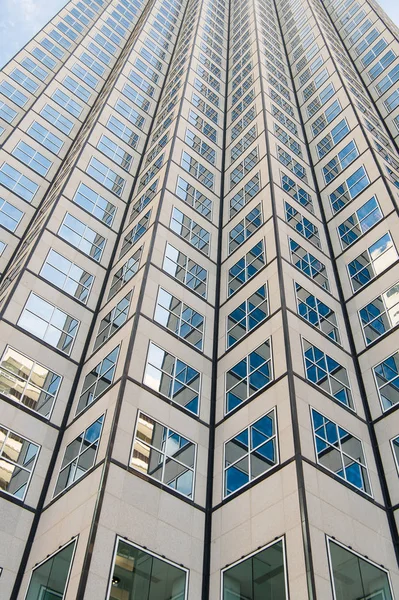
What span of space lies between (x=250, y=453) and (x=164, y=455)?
10.8 feet

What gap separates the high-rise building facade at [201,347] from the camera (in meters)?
18.8

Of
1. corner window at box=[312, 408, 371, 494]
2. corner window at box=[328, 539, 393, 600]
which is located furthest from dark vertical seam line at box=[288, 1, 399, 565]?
corner window at box=[328, 539, 393, 600]

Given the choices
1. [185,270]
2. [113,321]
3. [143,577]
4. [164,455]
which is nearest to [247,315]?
[185,270]

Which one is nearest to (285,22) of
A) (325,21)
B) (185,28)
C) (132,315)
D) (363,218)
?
(325,21)

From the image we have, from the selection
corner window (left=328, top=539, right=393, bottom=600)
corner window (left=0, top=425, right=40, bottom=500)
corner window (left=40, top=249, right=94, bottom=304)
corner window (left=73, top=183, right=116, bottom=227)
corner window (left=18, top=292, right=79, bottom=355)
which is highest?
corner window (left=73, top=183, right=116, bottom=227)

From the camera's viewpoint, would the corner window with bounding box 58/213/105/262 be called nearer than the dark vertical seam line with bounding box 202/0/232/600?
No

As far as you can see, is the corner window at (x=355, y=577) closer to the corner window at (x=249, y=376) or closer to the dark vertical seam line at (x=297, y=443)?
the dark vertical seam line at (x=297, y=443)

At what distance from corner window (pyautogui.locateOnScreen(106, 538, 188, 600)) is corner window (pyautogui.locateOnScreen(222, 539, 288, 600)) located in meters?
1.56

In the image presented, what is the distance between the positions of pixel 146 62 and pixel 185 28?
13539mm

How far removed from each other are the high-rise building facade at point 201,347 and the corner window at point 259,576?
0.07 meters

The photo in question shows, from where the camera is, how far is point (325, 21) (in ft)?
234

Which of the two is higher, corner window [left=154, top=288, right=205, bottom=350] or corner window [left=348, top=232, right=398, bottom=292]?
corner window [left=348, top=232, right=398, bottom=292]

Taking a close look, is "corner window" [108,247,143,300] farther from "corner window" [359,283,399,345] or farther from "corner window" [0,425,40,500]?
"corner window" [359,283,399,345]

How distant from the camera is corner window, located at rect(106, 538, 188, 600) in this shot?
17.5 meters
